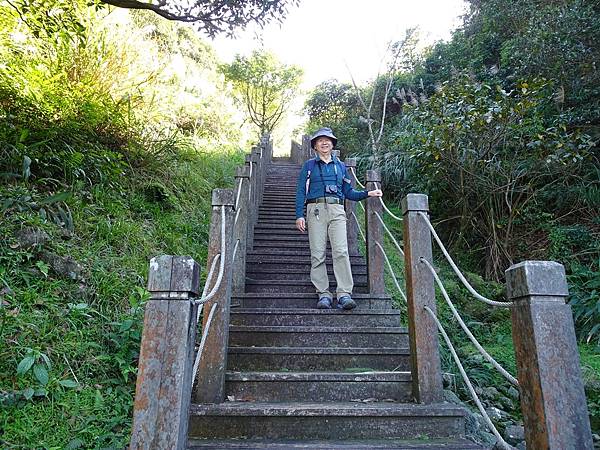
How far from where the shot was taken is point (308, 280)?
174 inches

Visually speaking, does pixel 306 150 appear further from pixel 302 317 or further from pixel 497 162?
pixel 302 317

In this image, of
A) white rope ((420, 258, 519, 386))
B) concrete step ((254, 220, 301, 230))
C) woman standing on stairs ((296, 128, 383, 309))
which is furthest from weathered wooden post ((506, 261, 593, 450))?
concrete step ((254, 220, 301, 230))

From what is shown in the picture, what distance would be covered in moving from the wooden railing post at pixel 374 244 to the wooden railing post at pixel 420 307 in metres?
1.12

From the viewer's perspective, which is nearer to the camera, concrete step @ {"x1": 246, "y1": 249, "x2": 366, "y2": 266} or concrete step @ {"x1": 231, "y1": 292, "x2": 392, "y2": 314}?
concrete step @ {"x1": 231, "y1": 292, "x2": 392, "y2": 314}

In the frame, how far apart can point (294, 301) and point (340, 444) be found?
5.67ft

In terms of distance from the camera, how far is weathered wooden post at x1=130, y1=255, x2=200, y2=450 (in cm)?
172

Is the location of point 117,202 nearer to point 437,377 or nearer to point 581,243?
point 437,377

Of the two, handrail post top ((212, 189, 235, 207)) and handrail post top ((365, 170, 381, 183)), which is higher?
handrail post top ((365, 170, 381, 183))

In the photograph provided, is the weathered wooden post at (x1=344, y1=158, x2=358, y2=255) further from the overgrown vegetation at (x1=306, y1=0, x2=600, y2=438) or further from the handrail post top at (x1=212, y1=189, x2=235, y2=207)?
the handrail post top at (x1=212, y1=189, x2=235, y2=207)

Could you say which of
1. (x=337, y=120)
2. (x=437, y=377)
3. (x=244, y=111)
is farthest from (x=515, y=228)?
(x=244, y=111)

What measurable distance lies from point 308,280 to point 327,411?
77.0 inches

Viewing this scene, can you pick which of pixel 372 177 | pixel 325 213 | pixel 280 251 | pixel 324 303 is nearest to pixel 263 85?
pixel 280 251

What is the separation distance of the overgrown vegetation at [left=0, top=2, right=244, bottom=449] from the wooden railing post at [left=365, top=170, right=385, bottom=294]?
1.97 meters

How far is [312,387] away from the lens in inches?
112
